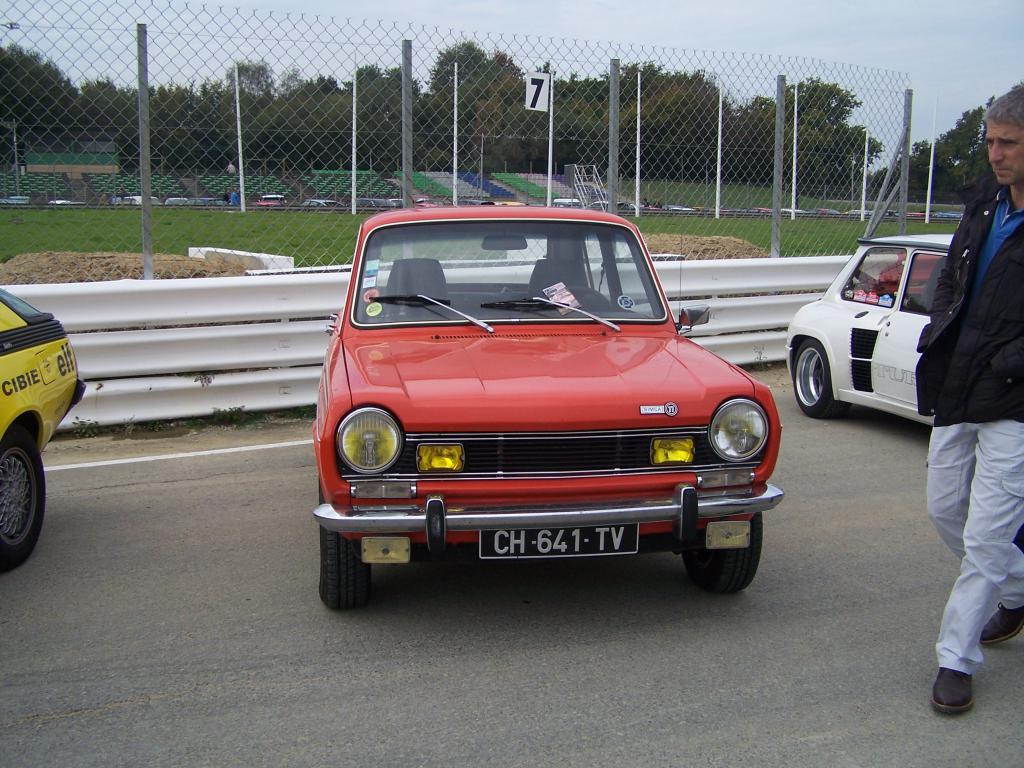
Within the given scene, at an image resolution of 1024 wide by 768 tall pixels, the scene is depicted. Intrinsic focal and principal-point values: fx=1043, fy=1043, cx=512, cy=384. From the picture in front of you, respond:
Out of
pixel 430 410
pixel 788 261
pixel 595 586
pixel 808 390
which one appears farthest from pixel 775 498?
pixel 788 261

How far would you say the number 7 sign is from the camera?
8.75 meters

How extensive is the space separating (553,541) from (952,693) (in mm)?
1444

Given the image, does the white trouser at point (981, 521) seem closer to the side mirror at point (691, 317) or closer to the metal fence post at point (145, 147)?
the side mirror at point (691, 317)

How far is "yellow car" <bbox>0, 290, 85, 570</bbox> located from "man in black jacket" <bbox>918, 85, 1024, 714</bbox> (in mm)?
3992

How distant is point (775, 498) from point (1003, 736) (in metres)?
1.17

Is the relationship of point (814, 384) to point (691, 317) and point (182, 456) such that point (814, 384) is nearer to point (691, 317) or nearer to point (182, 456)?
point (691, 317)

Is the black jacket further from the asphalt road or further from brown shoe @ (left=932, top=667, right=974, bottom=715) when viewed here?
the asphalt road

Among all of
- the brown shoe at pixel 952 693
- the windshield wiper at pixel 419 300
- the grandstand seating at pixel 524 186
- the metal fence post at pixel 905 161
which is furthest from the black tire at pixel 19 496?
the metal fence post at pixel 905 161

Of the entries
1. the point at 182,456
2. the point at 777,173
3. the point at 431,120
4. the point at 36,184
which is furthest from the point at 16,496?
the point at 777,173

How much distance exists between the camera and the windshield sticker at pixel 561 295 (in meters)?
5.18

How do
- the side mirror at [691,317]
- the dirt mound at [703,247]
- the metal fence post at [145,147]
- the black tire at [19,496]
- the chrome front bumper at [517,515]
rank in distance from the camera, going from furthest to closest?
the dirt mound at [703,247] → the metal fence post at [145,147] → the side mirror at [691,317] → the black tire at [19,496] → the chrome front bumper at [517,515]

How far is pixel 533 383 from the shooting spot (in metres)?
4.06

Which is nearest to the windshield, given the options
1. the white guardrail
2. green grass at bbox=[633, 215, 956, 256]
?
the white guardrail

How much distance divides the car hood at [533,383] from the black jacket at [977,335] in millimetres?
741
